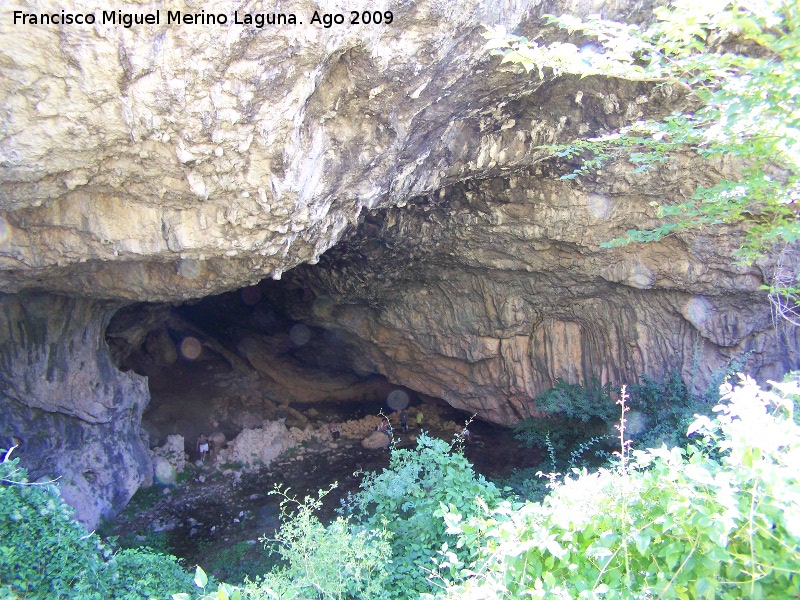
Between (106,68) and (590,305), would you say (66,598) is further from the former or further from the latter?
(590,305)

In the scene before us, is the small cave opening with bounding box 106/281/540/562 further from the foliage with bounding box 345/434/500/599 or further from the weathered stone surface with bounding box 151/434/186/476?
A: the foliage with bounding box 345/434/500/599

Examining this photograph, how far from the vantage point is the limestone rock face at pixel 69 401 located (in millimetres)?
6262

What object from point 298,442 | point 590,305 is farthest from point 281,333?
point 590,305

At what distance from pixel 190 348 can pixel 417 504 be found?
29.9 ft

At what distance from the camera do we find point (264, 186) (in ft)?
13.5

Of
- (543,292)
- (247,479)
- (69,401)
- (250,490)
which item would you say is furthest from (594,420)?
(69,401)

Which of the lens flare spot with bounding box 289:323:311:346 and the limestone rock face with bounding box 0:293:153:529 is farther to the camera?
the lens flare spot with bounding box 289:323:311:346

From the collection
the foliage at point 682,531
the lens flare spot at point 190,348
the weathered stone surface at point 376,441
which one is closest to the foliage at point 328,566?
the foliage at point 682,531

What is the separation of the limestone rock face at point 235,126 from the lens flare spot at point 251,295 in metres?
5.71

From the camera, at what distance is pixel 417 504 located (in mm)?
4457

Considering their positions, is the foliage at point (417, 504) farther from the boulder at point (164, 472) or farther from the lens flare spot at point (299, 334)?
the lens flare spot at point (299, 334)

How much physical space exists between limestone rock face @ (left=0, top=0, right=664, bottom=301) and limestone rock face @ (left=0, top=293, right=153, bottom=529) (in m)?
1.42

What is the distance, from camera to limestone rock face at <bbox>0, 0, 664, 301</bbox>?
324 cm

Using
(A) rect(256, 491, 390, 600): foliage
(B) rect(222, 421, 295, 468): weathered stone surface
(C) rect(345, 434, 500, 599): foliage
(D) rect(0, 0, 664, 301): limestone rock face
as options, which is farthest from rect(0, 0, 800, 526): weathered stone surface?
(A) rect(256, 491, 390, 600): foliage
